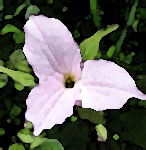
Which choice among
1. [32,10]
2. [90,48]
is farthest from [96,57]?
[32,10]

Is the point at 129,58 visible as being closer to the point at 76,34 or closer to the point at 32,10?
→ the point at 76,34

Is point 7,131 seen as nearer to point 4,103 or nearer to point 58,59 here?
point 4,103

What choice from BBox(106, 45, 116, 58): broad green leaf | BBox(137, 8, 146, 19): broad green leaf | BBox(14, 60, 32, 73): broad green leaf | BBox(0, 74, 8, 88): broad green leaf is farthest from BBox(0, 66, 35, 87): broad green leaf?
BBox(137, 8, 146, 19): broad green leaf

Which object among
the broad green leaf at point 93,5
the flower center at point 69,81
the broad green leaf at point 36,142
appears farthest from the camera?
the broad green leaf at point 93,5

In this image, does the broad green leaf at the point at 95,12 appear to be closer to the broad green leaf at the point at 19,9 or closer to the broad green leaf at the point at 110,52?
the broad green leaf at the point at 110,52

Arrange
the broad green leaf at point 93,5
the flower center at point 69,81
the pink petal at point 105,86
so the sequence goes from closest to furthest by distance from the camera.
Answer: the pink petal at point 105,86
the flower center at point 69,81
the broad green leaf at point 93,5

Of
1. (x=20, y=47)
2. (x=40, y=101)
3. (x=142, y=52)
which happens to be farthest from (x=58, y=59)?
(x=142, y=52)

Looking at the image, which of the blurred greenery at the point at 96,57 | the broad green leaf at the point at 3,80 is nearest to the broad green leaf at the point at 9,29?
the blurred greenery at the point at 96,57
